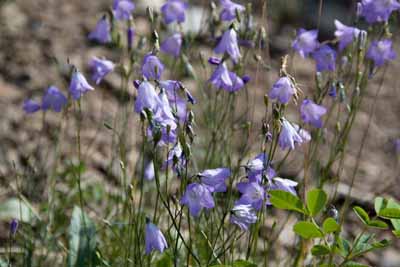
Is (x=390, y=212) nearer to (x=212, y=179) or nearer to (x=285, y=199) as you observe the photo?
(x=285, y=199)

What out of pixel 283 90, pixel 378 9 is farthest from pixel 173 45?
pixel 283 90

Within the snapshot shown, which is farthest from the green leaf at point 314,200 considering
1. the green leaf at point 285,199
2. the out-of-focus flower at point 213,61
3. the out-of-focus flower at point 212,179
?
the out-of-focus flower at point 213,61

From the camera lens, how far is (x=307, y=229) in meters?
2.16

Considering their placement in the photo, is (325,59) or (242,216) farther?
(325,59)

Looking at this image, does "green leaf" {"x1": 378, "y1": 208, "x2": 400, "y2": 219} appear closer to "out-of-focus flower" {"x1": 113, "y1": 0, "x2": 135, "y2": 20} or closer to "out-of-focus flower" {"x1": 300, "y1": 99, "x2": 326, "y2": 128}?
"out-of-focus flower" {"x1": 300, "y1": 99, "x2": 326, "y2": 128}

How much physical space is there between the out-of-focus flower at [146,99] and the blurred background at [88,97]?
40.9 inches

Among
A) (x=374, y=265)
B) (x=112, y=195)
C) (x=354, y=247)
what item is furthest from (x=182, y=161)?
(x=374, y=265)

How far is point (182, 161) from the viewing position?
93.4 inches

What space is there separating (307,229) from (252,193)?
9.8 inches

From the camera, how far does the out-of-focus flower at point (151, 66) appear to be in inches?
94.8

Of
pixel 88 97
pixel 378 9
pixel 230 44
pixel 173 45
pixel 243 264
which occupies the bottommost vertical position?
pixel 88 97

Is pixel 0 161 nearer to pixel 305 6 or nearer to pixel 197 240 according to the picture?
pixel 197 240

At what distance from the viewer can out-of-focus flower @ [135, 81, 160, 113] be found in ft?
7.32

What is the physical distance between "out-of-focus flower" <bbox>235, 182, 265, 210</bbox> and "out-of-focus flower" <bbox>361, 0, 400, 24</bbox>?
102cm
